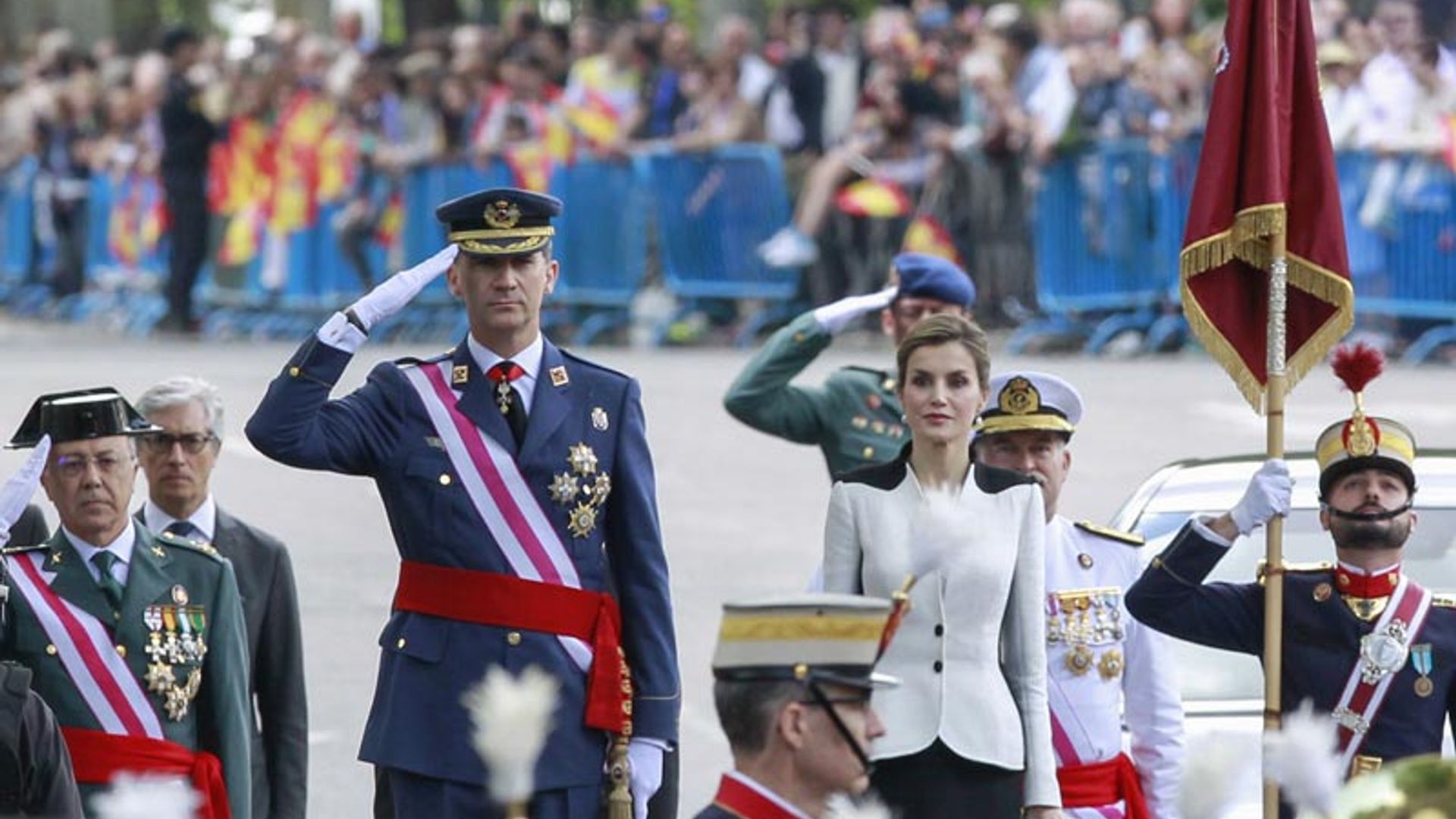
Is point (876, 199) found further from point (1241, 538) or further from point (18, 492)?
point (18, 492)

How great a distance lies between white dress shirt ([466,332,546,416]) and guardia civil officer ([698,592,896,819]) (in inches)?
79.9

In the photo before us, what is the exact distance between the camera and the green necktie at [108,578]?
774cm

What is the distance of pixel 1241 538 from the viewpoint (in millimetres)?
9789

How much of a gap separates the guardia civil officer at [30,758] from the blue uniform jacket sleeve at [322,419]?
1.92ft

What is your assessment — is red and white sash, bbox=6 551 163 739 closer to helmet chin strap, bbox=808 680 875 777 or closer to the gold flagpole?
the gold flagpole

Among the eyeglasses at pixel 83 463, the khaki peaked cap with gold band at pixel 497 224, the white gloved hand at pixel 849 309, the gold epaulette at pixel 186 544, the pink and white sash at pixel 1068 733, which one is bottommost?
the pink and white sash at pixel 1068 733

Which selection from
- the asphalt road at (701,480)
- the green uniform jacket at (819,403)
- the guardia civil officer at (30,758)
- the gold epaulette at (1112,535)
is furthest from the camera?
the asphalt road at (701,480)

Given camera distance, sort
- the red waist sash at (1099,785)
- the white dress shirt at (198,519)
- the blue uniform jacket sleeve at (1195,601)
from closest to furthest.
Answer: the blue uniform jacket sleeve at (1195,601)
the red waist sash at (1099,785)
the white dress shirt at (198,519)

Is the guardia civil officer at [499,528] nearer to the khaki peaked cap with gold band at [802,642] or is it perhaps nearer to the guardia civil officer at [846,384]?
the khaki peaked cap with gold band at [802,642]

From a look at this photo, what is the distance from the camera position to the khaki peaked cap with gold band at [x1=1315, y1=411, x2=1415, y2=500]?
748 centimetres

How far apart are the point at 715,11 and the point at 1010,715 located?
78.7ft

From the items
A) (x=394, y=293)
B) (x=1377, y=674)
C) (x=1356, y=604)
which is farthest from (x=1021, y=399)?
(x=394, y=293)

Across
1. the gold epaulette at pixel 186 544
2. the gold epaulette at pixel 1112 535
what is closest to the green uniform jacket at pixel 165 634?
the gold epaulette at pixel 186 544

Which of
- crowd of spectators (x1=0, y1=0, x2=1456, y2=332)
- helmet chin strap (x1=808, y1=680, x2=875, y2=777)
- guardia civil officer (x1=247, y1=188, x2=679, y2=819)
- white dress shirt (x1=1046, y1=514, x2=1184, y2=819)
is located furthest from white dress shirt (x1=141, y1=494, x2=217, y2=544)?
crowd of spectators (x1=0, y1=0, x2=1456, y2=332)
